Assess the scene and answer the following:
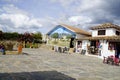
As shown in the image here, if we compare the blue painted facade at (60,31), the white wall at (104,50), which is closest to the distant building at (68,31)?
the blue painted facade at (60,31)

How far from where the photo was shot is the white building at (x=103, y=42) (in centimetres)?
2289

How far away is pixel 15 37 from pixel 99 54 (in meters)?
20.4

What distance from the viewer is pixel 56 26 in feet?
122

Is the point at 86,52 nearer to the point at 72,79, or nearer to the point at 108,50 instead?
the point at 108,50

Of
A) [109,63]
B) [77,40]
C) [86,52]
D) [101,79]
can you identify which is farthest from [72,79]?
[77,40]

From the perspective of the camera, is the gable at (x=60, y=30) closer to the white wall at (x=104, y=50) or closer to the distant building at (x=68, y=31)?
the distant building at (x=68, y=31)

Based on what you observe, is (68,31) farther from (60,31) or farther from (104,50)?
(104,50)

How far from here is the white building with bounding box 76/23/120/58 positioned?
22889mm

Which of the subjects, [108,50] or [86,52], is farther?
[86,52]

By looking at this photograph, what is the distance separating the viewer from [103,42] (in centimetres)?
2498

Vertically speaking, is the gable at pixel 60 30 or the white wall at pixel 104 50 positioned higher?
the gable at pixel 60 30

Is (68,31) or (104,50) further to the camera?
(68,31)

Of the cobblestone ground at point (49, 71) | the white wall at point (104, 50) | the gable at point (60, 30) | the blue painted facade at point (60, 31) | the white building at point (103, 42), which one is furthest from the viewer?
the gable at point (60, 30)

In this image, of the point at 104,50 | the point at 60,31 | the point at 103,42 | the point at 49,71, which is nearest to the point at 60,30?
the point at 60,31
